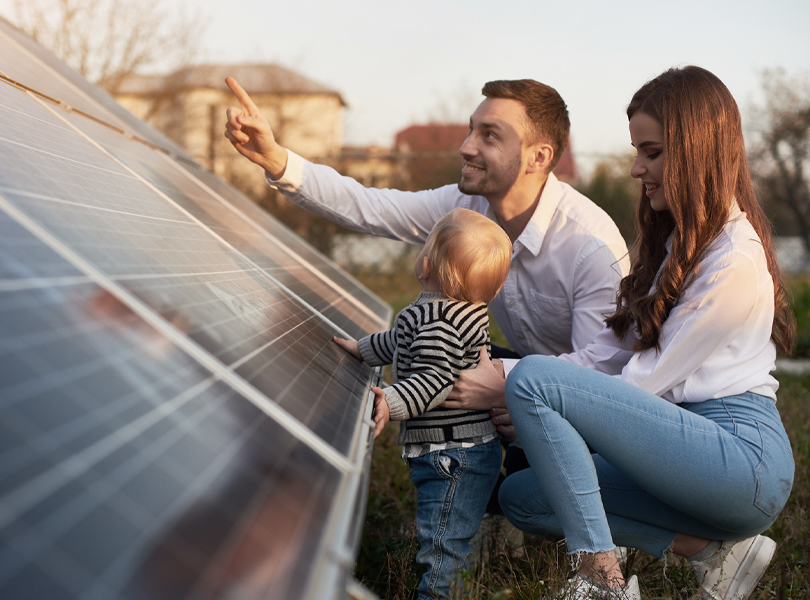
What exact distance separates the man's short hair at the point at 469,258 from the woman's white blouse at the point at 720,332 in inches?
23.7

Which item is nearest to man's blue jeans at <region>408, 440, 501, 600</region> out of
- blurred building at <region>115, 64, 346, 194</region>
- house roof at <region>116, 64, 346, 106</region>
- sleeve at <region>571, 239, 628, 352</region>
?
sleeve at <region>571, 239, 628, 352</region>

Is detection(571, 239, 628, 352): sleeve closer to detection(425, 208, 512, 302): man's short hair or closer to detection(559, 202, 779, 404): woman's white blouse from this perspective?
detection(559, 202, 779, 404): woman's white blouse

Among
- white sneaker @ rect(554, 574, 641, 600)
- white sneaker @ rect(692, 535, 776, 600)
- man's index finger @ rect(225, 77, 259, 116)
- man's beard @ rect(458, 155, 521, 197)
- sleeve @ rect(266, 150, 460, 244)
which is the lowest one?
white sneaker @ rect(692, 535, 776, 600)

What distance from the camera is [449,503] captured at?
7.50ft

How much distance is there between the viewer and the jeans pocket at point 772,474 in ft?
7.16

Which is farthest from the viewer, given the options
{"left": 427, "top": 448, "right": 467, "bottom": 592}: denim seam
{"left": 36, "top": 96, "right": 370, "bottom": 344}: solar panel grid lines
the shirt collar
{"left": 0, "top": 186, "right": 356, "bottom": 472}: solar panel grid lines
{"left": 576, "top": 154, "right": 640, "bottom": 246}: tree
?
{"left": 576, "top": 154, "right": 640, "bottom": 246}: tree

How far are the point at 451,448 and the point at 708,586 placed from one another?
1018mm

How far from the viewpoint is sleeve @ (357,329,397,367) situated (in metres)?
2.41

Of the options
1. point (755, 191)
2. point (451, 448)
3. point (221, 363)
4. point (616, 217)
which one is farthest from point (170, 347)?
point (616, 217)

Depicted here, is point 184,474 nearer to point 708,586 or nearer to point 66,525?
point 66,525

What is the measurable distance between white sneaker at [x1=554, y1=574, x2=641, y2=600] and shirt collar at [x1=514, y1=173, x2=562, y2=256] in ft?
5.28

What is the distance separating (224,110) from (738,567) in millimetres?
18850

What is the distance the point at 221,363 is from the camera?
1289 mm

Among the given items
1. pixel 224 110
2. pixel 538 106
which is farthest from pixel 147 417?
pixel 224 110
